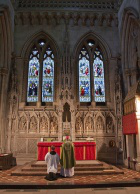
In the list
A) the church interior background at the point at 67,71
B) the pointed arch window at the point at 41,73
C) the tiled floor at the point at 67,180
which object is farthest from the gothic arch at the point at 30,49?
the tiled floor at the point at 67,180

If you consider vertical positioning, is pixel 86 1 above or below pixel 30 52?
above

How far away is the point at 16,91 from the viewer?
12.9 m

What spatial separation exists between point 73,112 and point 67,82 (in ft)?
6.48

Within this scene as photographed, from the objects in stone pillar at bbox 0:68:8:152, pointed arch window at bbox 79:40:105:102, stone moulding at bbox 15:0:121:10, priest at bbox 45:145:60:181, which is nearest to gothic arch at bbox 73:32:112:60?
pointed arch window at bbox 79:40:105:102

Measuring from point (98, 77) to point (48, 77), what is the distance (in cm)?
341

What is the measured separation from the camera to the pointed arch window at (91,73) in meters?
13.7

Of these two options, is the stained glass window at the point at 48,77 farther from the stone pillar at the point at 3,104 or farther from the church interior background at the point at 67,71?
the stone pillar at the point at 3,104

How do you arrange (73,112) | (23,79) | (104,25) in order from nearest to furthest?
1. (73,112)
2. (23,79)
3. (104,25)

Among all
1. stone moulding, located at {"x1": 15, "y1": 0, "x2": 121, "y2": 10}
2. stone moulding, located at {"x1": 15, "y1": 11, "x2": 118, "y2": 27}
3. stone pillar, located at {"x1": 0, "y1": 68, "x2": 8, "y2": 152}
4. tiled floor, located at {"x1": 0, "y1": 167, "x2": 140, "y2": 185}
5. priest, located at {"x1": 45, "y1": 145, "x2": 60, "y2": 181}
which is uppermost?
stone moulding, located at {"x1": 15, "y1": 0, "x2": 121, "y2": 10}

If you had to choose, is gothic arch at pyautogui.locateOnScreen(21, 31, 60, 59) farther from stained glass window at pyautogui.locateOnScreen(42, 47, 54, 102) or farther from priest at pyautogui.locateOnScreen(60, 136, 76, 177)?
priest at pyautogui.locateOnScreen(60, 136, 76, 177)

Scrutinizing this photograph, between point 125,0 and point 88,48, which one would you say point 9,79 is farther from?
point 125,0

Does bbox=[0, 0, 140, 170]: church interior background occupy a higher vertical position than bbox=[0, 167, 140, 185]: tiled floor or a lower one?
higher

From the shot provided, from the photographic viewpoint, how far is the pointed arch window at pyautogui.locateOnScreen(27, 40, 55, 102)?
13586 millimetres

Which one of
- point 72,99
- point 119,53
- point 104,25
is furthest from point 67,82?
point 104,25
